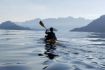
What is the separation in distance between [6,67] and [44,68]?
153 inches

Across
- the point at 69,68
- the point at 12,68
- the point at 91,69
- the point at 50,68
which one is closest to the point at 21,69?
the point at 12,68

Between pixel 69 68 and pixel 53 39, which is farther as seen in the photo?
pixel 53 39

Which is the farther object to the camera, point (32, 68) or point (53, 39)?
point (53, 39)

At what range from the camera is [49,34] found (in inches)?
2185

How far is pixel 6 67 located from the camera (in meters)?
25.8

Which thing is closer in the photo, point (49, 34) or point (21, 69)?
point (21, 69)

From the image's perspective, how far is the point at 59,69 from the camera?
25359 millimetres

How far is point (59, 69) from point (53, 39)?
3000cm

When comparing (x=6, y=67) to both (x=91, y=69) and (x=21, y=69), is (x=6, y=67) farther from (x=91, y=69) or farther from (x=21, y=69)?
(x=91, y=69)

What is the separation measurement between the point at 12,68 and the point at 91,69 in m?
7.96

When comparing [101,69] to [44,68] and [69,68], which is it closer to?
[69,68]

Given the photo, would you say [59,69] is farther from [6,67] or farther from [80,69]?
[6,67]

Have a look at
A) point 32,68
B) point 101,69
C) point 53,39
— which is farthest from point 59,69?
point 53,39

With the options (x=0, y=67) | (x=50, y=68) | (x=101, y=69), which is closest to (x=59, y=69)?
(x=50, y=68)
